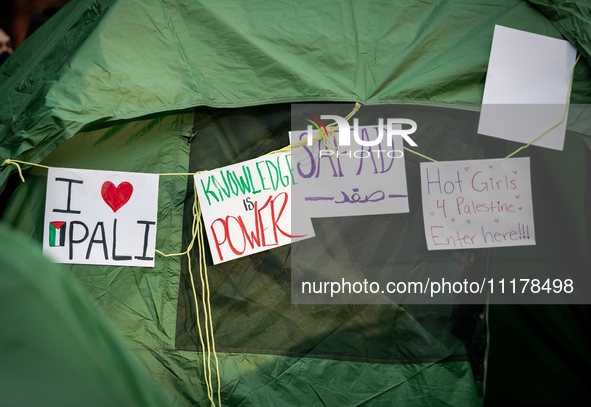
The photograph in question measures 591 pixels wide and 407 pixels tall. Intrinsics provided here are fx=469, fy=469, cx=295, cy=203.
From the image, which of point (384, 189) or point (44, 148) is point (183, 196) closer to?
point (44, 148)

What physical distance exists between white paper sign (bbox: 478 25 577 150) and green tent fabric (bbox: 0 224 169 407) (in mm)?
916

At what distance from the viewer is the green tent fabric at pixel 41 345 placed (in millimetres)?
298

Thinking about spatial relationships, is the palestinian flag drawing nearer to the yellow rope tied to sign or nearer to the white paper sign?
the yellow rope tied to sign

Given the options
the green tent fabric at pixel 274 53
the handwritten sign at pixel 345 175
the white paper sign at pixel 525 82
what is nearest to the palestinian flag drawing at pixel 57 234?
the green tent fabric at pixel 274 53

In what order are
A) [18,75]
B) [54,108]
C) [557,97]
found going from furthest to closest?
[18,75]
[557,97]
[54,108]

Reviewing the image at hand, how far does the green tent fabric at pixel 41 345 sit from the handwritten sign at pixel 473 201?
2.71 feet

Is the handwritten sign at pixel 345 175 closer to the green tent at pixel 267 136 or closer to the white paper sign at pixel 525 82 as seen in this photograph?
the green tent at pixel 267 136

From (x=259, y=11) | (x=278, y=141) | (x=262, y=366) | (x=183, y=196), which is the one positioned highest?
(x=259, y=11)

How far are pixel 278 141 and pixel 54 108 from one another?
0.44m

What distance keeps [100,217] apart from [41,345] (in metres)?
0.72

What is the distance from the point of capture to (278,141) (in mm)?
1014

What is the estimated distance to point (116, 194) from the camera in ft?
3.24

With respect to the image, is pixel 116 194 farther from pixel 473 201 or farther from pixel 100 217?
pixel 473 201

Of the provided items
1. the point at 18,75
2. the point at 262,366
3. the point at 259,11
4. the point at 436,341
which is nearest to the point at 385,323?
the point at 436,341
